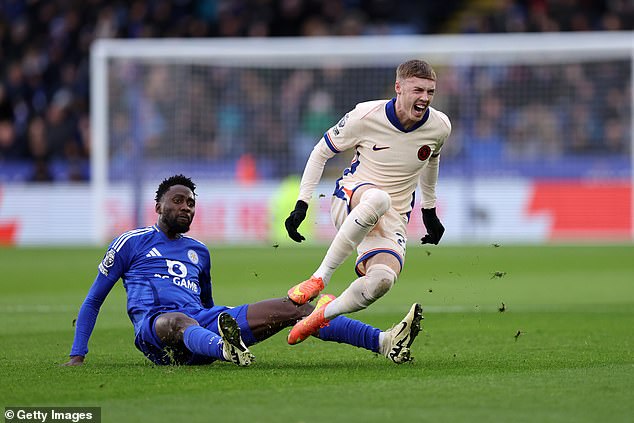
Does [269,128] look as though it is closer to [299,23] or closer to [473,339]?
[299,23]

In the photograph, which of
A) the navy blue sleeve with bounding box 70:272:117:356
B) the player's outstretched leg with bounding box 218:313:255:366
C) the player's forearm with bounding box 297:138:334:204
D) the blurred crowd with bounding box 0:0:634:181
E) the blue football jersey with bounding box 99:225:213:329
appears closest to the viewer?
the player's outstretched leg with bounding box 218:313:255:366

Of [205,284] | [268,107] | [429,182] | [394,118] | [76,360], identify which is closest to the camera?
[76,360]

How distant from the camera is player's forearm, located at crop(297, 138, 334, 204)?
7656mm

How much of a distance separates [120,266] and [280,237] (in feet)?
48.1

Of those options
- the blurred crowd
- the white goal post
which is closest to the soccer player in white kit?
the white goal post

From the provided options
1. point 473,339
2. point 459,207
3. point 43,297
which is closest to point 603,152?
point 459,207

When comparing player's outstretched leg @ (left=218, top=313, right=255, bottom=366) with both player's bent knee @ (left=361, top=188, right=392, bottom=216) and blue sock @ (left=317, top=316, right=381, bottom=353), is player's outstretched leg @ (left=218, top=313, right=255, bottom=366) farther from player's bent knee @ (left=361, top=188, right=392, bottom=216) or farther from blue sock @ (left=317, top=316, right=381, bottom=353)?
player's bent knee @ (left=361, top=188, right=392, bottom=216)

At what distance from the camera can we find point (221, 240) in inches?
869

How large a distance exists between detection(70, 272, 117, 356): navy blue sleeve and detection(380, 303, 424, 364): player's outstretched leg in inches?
70.4

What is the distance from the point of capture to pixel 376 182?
7.76m

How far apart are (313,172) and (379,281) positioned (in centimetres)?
97

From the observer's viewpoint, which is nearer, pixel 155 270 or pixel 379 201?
pixel 379 201

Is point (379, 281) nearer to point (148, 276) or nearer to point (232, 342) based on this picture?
point (232, 342)

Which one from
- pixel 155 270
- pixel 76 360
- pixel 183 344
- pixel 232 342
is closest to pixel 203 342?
pixel 232 342
